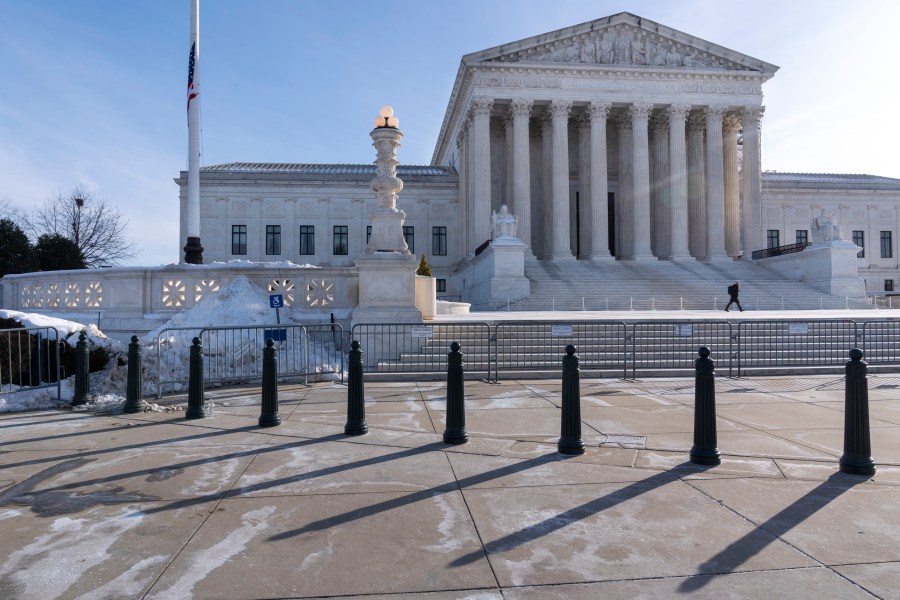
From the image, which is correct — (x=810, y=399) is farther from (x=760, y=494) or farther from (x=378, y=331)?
(x=378, y=331)

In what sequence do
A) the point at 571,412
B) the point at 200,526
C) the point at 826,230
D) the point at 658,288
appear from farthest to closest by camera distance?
the point at 658,288 < the point at 826,230 < the point at 571,412 < the point at 200,526

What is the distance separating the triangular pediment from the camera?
146 feet

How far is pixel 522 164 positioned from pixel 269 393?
128ft

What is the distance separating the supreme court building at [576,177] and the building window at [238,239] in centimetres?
13

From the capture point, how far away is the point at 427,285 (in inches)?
655

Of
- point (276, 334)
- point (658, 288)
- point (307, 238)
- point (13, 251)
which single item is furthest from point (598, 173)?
point (13, 251)

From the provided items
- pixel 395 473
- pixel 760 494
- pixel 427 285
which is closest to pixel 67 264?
pixel 427 285

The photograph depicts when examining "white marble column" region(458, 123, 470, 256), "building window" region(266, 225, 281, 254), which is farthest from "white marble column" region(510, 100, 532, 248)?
"building window" region(266, 225, 281, 254)

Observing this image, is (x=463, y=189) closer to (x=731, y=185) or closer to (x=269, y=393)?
(x=731, y=185)

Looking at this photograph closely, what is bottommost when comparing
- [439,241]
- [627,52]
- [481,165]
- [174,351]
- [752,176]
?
[174,351]

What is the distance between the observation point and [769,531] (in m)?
4.18

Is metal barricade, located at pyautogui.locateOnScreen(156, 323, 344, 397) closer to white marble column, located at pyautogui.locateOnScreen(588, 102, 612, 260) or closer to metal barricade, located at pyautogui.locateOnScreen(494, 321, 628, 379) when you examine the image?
metal barricade, located at pyautogui.locateOnScreen(494, 321, 628, 379)

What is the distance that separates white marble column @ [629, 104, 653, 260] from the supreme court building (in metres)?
0.10

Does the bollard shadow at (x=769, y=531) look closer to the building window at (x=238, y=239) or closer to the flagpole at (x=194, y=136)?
the flagpole at (x=194, y=136)
